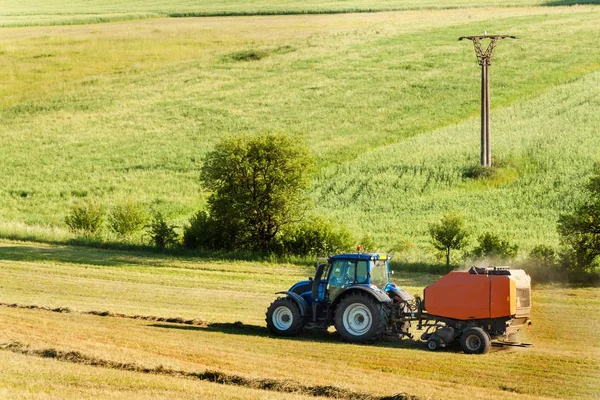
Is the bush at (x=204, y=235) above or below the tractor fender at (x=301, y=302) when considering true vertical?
above

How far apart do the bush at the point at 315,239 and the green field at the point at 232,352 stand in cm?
615

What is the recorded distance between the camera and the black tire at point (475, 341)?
848 inches

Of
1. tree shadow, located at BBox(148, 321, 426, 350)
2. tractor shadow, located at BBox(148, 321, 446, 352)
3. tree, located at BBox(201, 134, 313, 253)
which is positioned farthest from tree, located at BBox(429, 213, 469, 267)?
tree shadow, located at BBox(148, 321, 426, 350)

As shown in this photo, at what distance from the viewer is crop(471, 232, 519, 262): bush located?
1396 inches

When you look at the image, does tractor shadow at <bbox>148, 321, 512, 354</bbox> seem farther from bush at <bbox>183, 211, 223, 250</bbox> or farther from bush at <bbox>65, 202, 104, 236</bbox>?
bush at <bbox>65, 202, 104, 236</bbox>

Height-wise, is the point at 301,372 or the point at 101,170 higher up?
the point at 101,170

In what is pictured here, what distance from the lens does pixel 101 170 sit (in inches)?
2366

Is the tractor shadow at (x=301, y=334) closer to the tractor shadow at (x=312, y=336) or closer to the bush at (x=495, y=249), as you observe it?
the tractor shadow at (x=312, y=336)

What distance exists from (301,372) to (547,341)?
23.2 feet

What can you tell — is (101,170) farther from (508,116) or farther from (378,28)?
(378,28)

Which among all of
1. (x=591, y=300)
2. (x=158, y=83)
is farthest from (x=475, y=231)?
(x=158, y=83)

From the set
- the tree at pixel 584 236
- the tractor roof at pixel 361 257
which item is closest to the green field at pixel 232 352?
the tractor roof at pixel 361 257

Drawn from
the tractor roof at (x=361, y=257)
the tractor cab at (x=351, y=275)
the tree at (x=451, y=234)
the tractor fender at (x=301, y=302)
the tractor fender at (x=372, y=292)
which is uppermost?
the tree at (x=451, y=234)

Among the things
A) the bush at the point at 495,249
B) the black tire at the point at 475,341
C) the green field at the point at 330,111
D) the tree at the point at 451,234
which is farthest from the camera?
the green field at the point at 330,111
